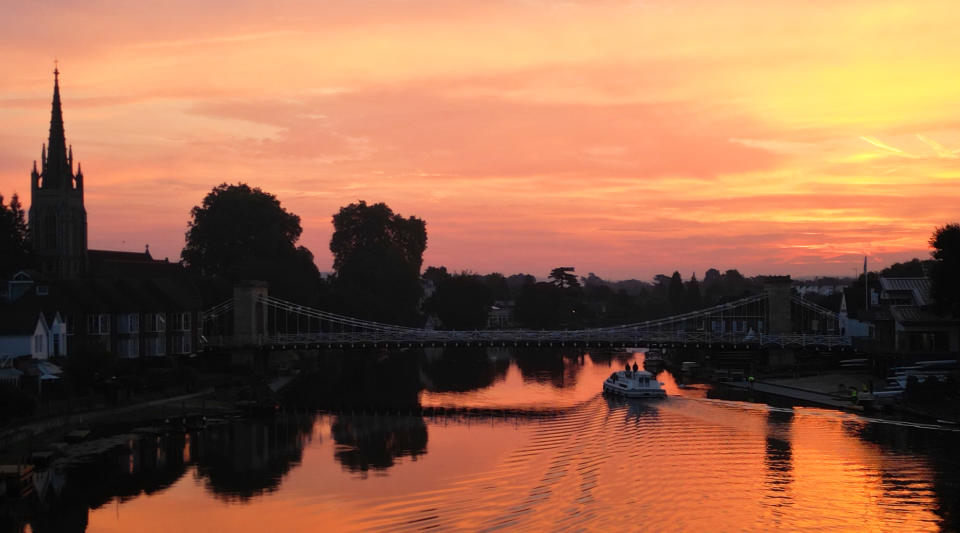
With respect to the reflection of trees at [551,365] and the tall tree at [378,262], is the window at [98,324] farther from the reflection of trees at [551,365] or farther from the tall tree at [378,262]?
the tall tree at [378,262]

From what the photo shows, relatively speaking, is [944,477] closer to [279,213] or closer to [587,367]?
[587,367]

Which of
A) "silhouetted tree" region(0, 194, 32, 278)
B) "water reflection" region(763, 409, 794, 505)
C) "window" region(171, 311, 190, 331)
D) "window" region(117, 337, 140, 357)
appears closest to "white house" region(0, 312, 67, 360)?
"window" region(117, 337, 140, 357)

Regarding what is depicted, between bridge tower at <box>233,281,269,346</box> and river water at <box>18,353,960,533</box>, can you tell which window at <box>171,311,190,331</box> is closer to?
bridge tower at <box>233,281,269,346</box>

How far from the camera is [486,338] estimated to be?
99.4 metres

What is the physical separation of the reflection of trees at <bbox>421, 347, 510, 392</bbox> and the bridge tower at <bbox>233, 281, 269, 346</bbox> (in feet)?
53.5

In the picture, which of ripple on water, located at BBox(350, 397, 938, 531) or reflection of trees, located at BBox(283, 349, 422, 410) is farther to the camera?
reflection of trees, located at BBox(283, 349, 422, 410)

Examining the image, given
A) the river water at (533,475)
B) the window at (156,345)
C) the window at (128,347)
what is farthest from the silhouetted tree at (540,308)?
the river water at (533,475)

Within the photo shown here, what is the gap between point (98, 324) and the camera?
8188 centimetres

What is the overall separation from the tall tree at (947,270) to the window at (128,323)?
57.4m

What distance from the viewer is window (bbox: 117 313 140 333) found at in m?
84.4

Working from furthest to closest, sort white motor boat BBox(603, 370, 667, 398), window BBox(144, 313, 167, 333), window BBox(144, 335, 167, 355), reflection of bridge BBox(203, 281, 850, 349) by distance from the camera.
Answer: reflection of bridge BBox(203, 281, 850, 349) < window BBox(144, 335, 167, 355) < window BBox(144, 313, 167, 333) < white motor boat BBox(603, 370, 667, 398)

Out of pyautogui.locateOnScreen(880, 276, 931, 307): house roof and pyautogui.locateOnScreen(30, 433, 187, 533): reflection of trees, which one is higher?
pyautogui.locateOnScreen(880, 276, 931, 307): house roof

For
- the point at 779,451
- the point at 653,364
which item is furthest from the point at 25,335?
the point at 653,364

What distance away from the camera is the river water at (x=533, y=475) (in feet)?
143
